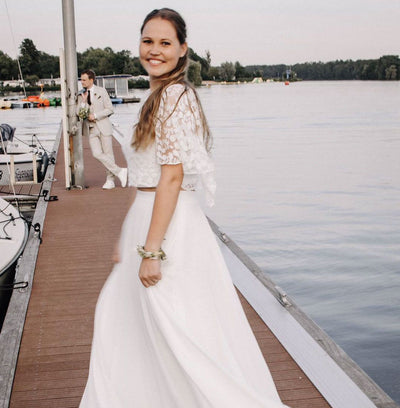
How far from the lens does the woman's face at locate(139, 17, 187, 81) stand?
7.05 feet

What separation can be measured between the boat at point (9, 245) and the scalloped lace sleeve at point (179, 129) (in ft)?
11.8

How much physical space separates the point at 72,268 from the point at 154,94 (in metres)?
4.02

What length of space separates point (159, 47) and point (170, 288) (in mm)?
860

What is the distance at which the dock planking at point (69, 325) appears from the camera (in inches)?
133

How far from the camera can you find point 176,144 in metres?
2.07

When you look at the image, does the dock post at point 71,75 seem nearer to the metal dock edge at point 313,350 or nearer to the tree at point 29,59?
the metal dock edge at point 313,350

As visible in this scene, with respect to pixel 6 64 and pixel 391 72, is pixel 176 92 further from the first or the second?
pixel 391 72

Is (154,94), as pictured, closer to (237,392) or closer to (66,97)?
(237,392)

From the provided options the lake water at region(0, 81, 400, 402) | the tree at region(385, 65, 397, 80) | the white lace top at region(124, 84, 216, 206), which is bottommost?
the tree at region(385, 65, 397, 80)

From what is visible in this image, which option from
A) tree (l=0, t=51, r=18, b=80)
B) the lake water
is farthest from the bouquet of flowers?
tree (l=0, t=51, r=18, b=80)

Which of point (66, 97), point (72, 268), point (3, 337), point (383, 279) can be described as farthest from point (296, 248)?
point (3, 337)

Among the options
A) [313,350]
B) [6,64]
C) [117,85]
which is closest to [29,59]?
[6,64]

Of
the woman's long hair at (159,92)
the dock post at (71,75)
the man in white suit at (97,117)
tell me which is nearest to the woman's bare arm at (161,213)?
the woman's long hair at (159,92)

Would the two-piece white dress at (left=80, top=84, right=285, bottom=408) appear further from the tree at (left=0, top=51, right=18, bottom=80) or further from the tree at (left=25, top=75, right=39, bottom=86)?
the tree at (left=25, top=75, right=39, bottom=86)
